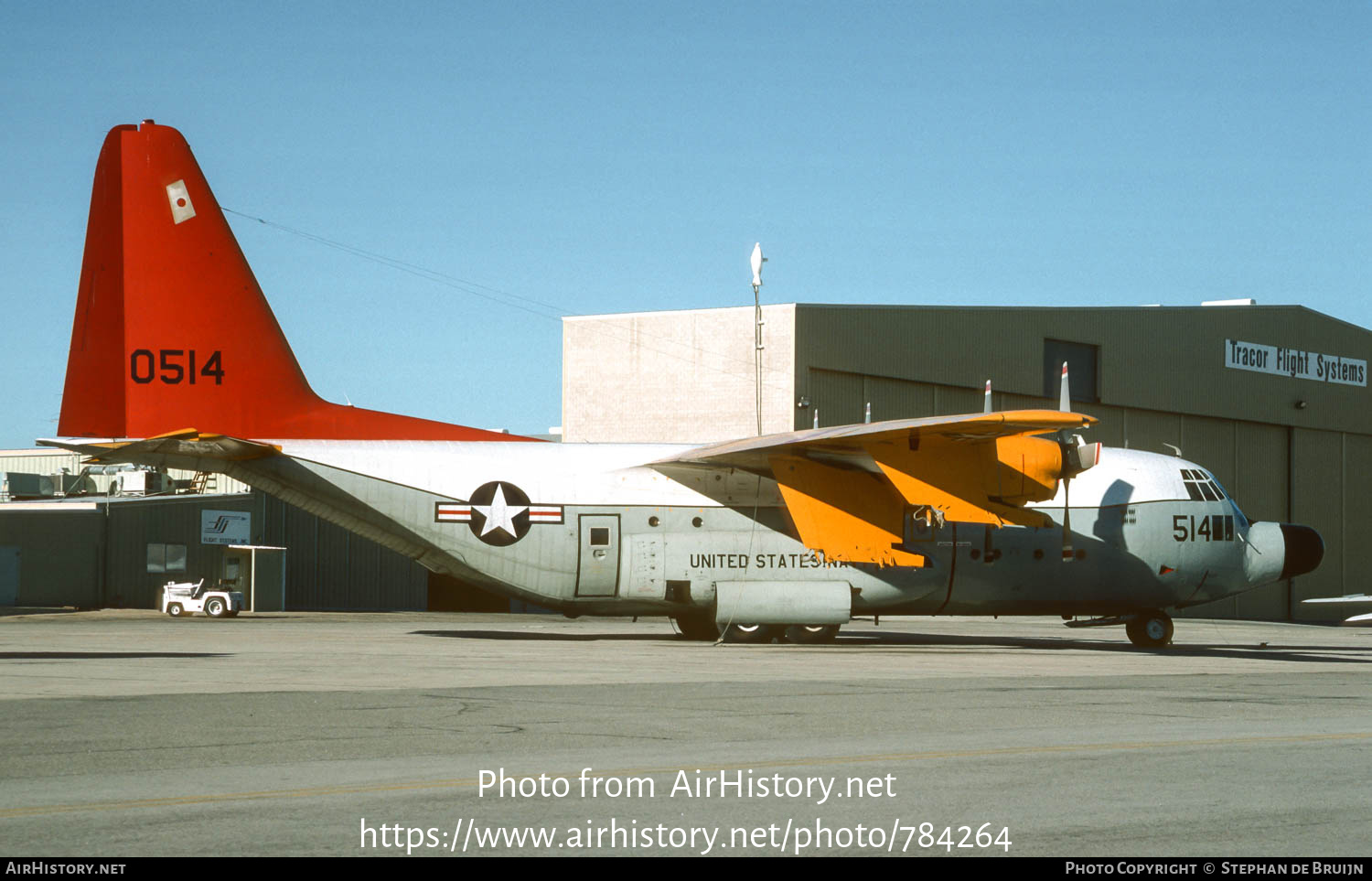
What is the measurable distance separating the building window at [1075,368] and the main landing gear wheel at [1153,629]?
2341 centimetres

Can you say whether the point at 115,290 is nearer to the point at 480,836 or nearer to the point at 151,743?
the point at 151,743

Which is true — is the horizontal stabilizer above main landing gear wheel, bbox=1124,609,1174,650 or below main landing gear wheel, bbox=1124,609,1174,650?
above

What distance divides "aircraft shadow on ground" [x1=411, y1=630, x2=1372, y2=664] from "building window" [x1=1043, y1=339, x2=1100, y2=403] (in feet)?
66.9

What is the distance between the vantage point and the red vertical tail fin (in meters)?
21.6

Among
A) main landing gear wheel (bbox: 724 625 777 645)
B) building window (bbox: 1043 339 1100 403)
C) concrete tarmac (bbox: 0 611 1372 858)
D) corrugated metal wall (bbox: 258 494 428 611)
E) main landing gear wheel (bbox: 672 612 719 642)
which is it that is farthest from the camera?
building window (bbox: 1043 339 1100 403)

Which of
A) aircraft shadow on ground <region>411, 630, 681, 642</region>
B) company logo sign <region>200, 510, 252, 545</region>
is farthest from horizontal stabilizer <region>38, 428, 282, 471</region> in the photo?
company logo sign <region>200, 510, 252, 545</region>

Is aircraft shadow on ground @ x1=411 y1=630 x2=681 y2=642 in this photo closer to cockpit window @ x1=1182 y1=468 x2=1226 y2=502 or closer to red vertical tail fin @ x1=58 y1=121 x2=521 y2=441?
red vertical tail fin @ x1=58 y1=121 x2=521 y2=441

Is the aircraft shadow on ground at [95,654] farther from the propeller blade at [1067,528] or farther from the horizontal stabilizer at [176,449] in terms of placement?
the propeller blade at [1067,528]

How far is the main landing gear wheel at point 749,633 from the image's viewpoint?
23359mm

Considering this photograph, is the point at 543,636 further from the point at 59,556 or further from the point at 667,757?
the point at 59,556

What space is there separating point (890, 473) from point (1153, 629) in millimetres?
7756

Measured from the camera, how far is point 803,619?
75.2ft

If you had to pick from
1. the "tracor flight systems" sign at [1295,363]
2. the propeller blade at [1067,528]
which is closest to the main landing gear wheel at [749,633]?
the propeller blade at [1067,528]

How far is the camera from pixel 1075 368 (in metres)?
49.2
